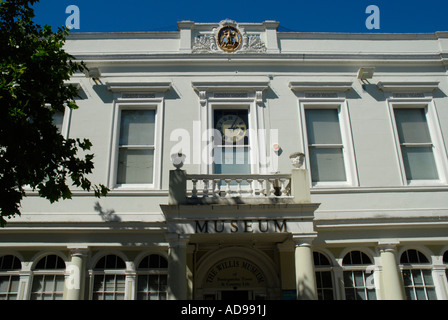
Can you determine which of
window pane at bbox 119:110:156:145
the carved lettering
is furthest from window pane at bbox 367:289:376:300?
window pane at bbox 119:110:156:145

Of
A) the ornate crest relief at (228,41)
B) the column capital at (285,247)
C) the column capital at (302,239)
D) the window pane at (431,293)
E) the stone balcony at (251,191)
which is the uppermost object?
the ornate crest relief at (228,41)

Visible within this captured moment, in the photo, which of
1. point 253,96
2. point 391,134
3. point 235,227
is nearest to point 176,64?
point 253,96

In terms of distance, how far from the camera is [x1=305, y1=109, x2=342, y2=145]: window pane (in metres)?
10.9

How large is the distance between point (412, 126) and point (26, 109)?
33.0ft

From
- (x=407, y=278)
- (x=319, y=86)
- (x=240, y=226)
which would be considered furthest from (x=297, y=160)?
(x=407, y=278)

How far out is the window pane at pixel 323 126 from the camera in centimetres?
1095

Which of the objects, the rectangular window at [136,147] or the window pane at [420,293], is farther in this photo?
the rectangular window at [136,147]

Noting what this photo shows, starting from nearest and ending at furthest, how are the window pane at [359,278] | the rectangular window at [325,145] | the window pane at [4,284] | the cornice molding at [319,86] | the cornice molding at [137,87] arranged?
the window pane at [4,284] < the window pane at [359,278] < the rectangular window at [325,145] < the cornice molding at [137,87] < the cornice molding at [319,86]

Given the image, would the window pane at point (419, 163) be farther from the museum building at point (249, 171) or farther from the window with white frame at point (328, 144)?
the window with white frame at point (328, 144)

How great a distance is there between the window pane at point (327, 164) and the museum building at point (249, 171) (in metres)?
0.04

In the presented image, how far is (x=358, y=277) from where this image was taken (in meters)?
9.73

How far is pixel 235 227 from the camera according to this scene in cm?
806

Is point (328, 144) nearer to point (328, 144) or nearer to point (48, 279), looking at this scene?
point (328, 144)

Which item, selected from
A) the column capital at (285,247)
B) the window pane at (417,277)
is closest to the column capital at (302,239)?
the column capital at (285,247)
